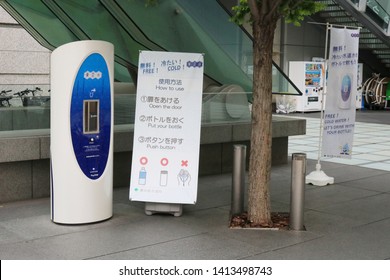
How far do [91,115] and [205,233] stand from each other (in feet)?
5.89

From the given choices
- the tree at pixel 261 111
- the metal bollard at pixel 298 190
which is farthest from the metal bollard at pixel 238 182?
Answer: the metal bollard at pixel 298 190

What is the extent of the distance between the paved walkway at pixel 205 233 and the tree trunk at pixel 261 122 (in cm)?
34

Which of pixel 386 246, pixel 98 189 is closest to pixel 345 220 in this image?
pixel 386 246

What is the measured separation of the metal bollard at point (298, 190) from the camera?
6.37 metres

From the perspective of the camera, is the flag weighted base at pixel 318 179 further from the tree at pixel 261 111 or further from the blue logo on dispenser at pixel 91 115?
the blue logo on dispenser at pixel 91 115

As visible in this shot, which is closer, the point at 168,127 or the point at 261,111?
the point at 261,111

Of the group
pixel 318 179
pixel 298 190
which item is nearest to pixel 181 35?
pixel 318 179

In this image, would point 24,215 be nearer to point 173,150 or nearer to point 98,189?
point 98,189

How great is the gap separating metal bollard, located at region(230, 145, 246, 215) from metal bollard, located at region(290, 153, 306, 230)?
0.76m

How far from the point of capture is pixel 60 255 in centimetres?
537

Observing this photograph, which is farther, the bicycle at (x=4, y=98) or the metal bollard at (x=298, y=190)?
the bicycle at (x=4, y=98)

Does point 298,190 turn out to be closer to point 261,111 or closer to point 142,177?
point 261,111

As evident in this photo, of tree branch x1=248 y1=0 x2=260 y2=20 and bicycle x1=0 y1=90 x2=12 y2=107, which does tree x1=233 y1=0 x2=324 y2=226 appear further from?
bicycle x1=0 y1=90 x2=12 y2=107

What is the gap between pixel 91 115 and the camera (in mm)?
6434
